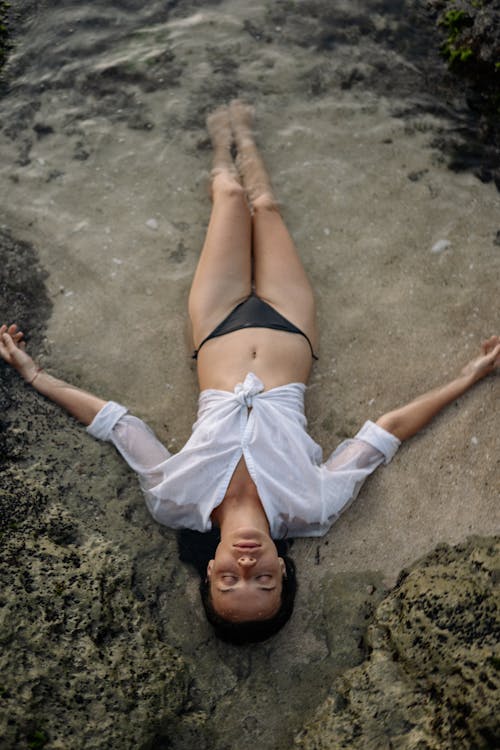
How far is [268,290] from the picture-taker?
5512 millimetres

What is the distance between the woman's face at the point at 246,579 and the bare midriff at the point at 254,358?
4.07 feet

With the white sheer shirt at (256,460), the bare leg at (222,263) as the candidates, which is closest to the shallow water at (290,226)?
the white sheer shirt at (256,460)

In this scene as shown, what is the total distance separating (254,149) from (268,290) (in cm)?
170

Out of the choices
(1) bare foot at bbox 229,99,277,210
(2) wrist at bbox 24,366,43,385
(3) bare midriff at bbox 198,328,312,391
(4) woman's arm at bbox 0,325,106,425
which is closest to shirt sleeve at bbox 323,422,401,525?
(3) bare midriff at bbox 198,328,312,391

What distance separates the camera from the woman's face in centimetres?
429

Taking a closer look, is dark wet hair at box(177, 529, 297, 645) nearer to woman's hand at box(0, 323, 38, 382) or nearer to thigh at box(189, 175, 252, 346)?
thigh at box(189, 175, 252, 346)

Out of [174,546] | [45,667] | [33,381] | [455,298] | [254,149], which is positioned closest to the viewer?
[45,667]

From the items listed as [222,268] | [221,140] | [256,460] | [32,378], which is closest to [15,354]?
[32,378]

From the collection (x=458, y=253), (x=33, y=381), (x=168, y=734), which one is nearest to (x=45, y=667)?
(x=168, y=734)

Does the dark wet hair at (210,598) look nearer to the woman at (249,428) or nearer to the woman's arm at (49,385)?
the woman at (249,428)

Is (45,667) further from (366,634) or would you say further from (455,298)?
(455,298)

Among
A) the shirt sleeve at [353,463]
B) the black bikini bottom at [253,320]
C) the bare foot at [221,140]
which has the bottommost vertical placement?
the shirt sleeve at [353,463]

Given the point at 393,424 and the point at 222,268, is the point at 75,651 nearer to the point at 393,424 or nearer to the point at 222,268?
the point at 393,424

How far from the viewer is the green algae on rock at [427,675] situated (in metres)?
3.75
